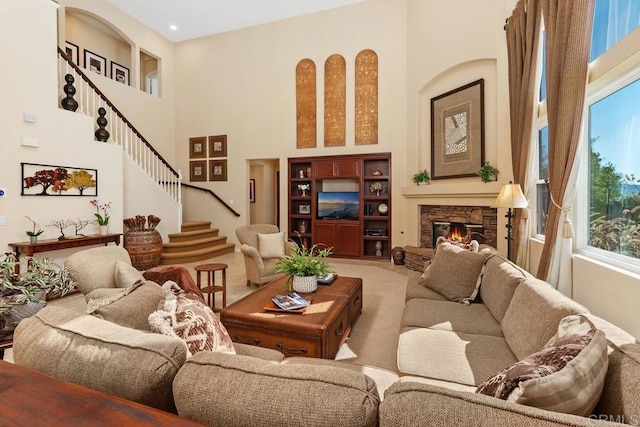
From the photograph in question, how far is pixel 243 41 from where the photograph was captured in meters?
7.47

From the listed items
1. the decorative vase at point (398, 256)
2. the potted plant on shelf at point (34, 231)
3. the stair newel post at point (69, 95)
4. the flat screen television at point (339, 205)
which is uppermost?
the stair newel post at point (69, 95)

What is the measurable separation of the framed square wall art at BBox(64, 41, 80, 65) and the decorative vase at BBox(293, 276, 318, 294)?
716 cm

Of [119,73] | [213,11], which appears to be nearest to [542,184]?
[213,11]

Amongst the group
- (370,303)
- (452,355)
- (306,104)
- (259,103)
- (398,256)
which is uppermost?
(259,103)

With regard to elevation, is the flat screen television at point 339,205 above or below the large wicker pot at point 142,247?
above

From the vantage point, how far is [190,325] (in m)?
1.29

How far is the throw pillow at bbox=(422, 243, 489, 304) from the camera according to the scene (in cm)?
268

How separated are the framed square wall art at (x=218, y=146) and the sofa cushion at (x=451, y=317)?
6.49 meters

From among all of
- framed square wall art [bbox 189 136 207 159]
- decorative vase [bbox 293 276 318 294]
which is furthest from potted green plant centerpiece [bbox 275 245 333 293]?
framed square wall art [bbox 189 136 207 159]

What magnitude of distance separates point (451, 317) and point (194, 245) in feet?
18.1

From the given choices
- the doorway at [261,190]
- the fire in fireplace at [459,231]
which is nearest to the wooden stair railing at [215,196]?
the doorway at [261,190]

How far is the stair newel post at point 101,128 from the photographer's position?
5216mm

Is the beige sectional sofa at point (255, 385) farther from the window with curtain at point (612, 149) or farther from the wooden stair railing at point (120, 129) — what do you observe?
the wooden stair railing at point (120, 129)

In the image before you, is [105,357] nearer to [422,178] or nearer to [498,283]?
[498,283]
